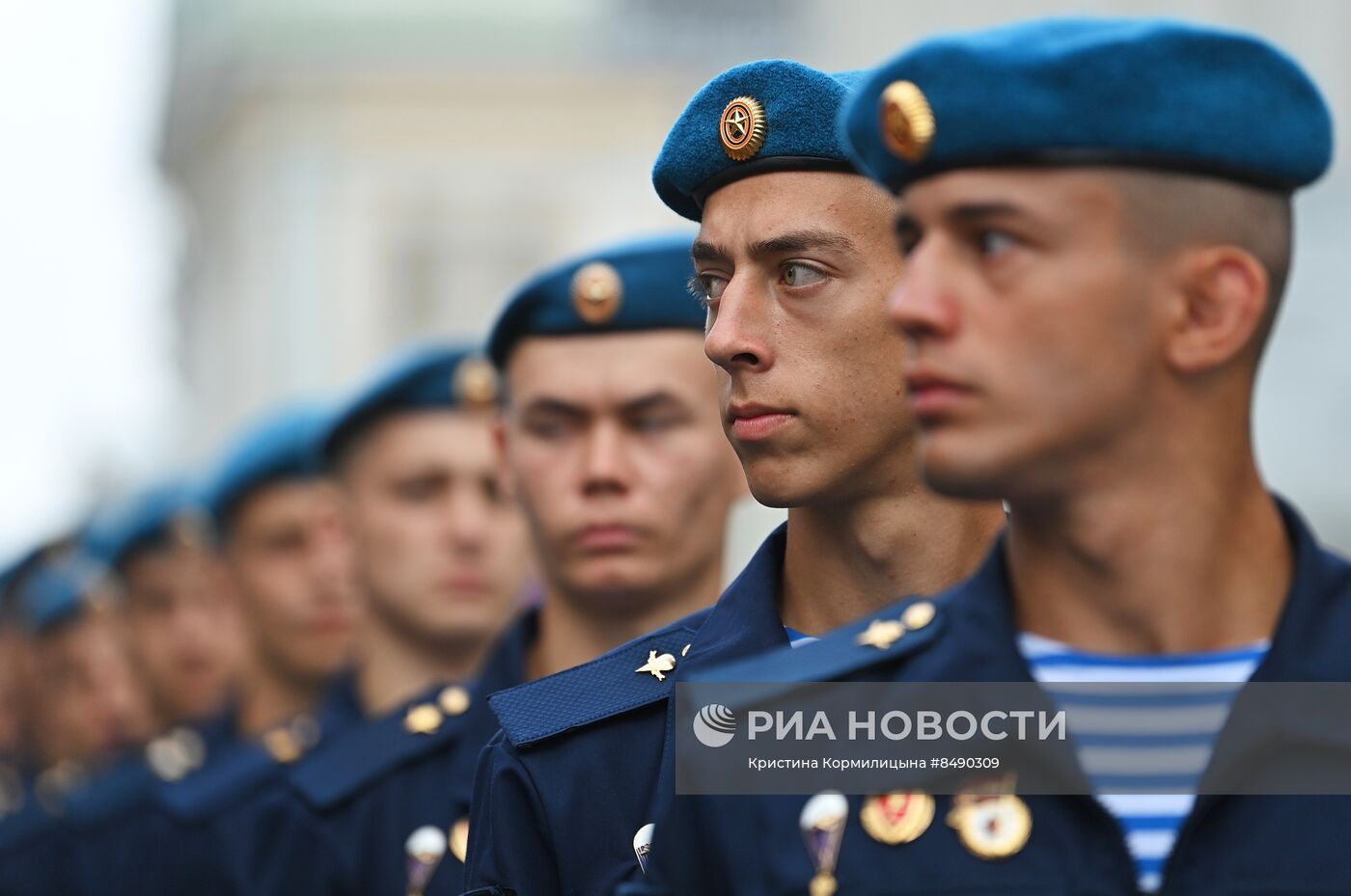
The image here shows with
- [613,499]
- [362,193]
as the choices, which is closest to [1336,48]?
[362,193]

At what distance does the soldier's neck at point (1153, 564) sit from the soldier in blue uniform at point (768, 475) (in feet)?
2.89

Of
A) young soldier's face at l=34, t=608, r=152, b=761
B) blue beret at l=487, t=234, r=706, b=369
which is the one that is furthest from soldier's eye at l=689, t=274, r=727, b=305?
young soldier's face at l=34, t=608, r=152, b=761

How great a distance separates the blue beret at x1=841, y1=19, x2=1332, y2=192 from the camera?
11.0 feet

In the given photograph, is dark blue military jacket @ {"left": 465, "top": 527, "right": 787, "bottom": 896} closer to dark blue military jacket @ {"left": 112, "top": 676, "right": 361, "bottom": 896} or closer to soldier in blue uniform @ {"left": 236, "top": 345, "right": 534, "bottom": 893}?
soldier in blue uniform @ {"left": 236, "top": 345, "right": 534, "bottom": 893}

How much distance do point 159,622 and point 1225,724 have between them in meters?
9.62

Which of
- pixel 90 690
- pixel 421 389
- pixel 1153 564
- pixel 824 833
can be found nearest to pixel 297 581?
pixel 421 389

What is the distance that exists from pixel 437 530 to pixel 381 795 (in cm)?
135

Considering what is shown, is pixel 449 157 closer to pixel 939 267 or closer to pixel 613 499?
pixel 613 499

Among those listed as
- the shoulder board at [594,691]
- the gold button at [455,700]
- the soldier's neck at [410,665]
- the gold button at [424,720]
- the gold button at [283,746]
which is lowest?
the gold button at [283,746]

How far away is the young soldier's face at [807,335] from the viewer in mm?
4410

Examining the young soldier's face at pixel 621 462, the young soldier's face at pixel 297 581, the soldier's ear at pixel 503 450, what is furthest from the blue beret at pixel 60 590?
the young soldier's face at pixel 621 462

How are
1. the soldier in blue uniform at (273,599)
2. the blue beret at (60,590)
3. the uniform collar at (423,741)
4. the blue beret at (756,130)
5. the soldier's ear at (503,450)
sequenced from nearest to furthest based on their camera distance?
the blue beret at (756,130), the uniform collar at (423,741), the soldier's ear at (503,450), the soldier in blue uniform at (273,599), the blue beret at (60,590)

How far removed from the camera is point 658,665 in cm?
452

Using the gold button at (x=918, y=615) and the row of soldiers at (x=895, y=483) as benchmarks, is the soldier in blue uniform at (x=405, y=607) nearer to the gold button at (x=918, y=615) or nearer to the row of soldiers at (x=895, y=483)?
the row of soldiers at (x=895, y=483)
